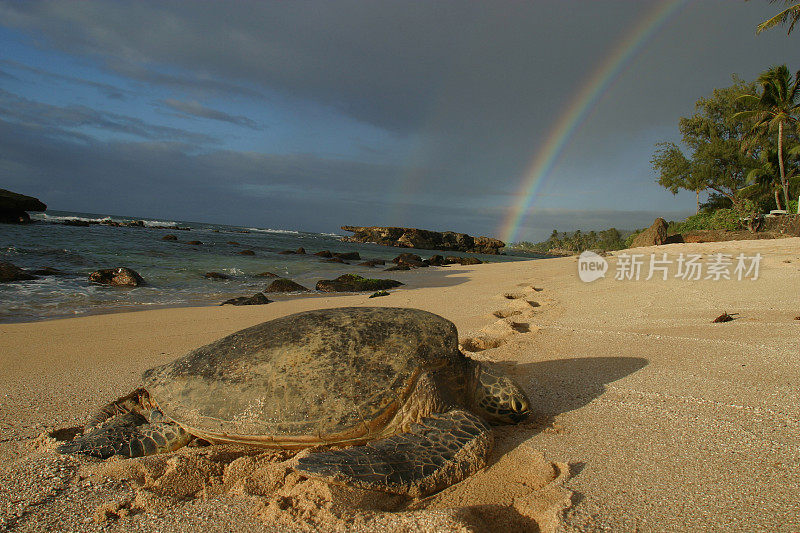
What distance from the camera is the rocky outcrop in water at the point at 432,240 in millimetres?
62194

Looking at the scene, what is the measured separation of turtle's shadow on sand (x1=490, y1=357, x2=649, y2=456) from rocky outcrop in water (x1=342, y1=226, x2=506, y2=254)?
58243 millimetres

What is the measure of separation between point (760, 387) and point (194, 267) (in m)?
15.1

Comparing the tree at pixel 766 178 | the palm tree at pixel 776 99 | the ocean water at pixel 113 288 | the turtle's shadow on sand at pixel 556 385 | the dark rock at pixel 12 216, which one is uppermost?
the palm tree at pixel 776 99

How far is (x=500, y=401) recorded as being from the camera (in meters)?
2.49

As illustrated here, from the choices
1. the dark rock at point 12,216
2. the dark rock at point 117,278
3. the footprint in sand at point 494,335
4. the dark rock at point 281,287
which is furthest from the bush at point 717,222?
the dark rock at point 12,216

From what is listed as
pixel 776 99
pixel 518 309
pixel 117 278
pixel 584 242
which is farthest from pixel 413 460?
pixel 584 242

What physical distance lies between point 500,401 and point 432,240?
60.7 meters

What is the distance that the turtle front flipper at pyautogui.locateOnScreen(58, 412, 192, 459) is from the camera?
2.19 m

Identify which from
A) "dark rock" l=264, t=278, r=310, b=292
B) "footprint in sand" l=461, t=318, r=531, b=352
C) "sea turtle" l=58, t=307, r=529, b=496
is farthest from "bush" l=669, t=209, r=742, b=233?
"sea turtle" l=58, t=307, r=529, b=496

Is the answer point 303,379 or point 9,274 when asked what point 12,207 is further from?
point 303,379

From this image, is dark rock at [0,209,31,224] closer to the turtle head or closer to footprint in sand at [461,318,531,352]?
footprint in sand at [461,318,531,352]

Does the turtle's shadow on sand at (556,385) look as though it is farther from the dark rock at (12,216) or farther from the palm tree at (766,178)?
the dark rock at (12,216)

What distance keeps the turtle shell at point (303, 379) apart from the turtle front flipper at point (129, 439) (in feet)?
0.32

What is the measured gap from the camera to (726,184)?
27891 millimetres
